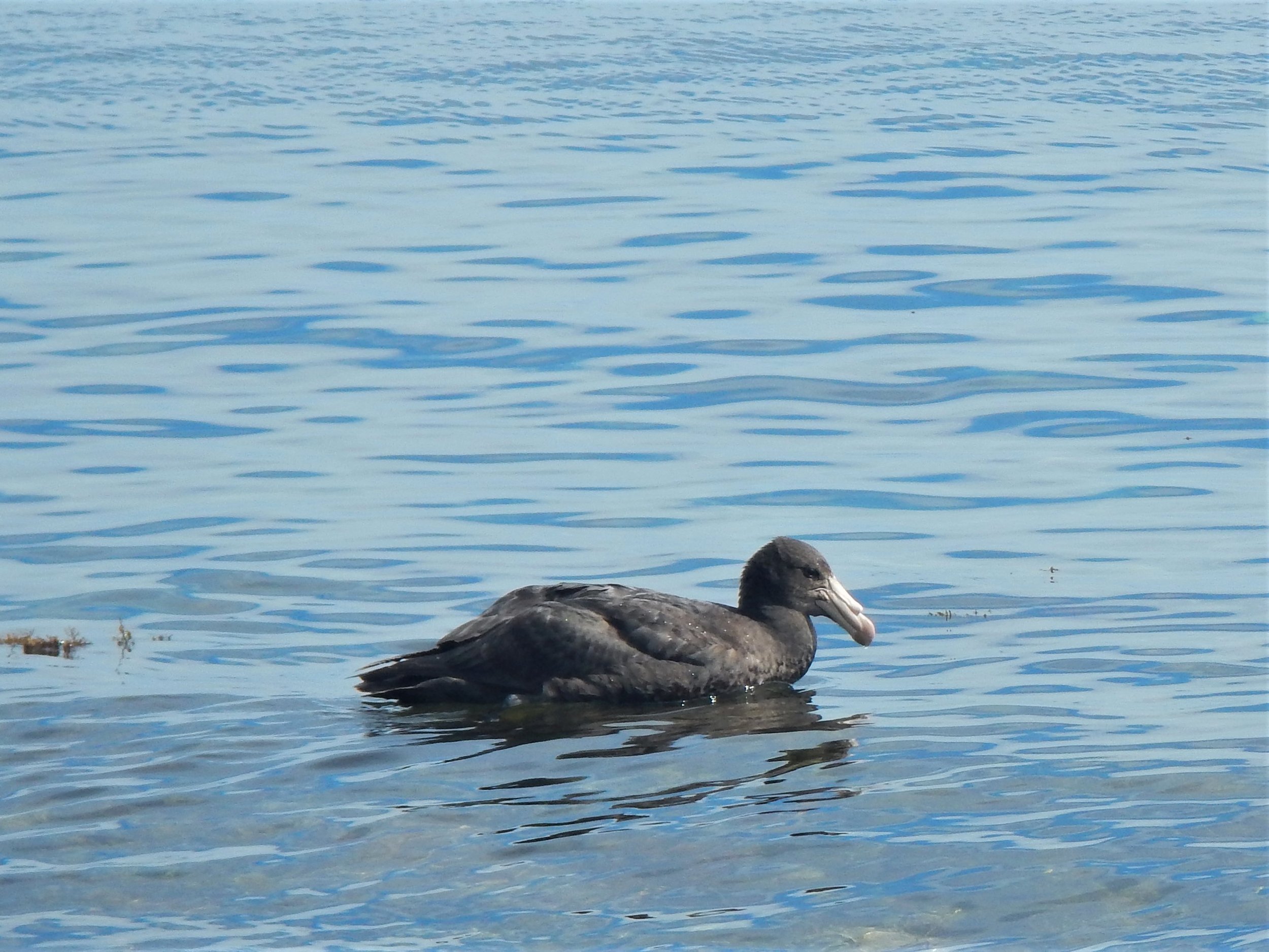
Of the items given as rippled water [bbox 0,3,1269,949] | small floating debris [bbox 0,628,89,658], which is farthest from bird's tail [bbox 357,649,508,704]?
small floating debris [bbox 0,628,89,658]

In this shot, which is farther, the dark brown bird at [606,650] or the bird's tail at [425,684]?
the dark brown bird at [606,650]

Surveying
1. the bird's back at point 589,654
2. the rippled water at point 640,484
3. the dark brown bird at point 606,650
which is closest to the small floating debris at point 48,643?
the rippled water at point 640,484

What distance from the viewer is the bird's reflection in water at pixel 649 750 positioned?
322 inches

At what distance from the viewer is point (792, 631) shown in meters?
10.5

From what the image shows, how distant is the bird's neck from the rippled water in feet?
0.71

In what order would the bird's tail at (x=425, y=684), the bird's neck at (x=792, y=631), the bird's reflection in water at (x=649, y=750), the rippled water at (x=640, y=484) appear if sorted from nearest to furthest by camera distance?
the rippled water at (x=640, y=484) → the bird's reflection in water at (x=649, y=750) → the bird's tail at (x=425, y=684) → the bird's neck at (x=792, y=631)

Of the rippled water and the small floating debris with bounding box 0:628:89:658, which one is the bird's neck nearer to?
the rippled water

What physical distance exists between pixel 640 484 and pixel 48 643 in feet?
15.3

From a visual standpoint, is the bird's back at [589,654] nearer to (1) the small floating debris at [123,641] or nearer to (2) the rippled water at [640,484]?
(2) the rippled water at [640,484]

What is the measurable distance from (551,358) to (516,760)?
957cm

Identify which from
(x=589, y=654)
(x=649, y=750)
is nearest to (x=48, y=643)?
(x=589, y=654)

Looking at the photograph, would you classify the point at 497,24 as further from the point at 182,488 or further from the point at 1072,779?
the point at 1072,779

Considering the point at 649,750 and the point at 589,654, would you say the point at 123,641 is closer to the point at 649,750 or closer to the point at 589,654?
the point at 589,654

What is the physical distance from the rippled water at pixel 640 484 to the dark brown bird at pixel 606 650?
0.59 ft
